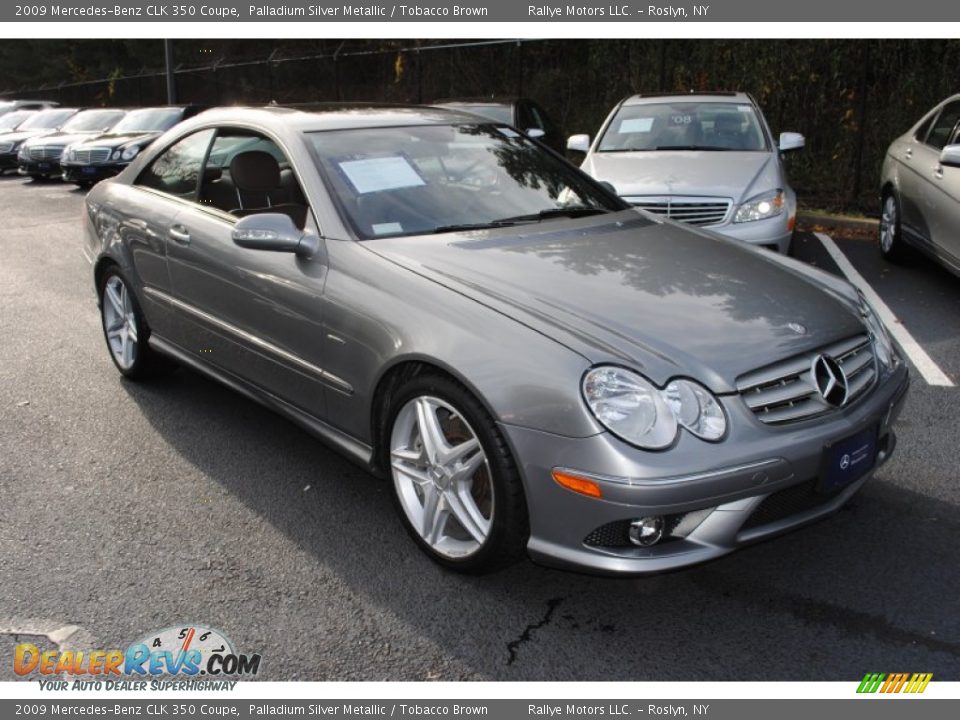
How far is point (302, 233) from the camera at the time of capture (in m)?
3.75

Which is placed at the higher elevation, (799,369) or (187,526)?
(799,369)

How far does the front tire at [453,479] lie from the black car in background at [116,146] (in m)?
13.9

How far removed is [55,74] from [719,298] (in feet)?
154

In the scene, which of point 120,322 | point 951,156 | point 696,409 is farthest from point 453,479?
point 951,156


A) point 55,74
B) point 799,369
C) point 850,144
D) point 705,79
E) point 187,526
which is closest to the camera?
point 799,369

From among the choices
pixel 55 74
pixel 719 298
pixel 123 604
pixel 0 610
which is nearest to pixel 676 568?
pixel 719 298

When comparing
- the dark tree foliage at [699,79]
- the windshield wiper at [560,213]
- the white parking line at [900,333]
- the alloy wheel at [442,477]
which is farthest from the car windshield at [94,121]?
the alloy wheel at [442,477]

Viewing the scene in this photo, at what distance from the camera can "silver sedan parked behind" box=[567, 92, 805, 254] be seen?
6.87 m

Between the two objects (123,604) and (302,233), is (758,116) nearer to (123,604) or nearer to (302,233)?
(302,233)

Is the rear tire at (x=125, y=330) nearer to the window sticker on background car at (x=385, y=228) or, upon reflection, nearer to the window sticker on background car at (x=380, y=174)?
the window sticker on background car at (x=380, y=174)

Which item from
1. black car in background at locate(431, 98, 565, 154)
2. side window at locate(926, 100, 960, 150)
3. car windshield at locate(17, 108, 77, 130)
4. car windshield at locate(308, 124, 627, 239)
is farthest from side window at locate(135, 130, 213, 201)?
car windshield at locate(17, 108, 77, 130)

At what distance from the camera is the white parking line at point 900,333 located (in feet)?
17.5

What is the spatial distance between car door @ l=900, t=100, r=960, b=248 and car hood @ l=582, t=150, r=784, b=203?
3.63ft

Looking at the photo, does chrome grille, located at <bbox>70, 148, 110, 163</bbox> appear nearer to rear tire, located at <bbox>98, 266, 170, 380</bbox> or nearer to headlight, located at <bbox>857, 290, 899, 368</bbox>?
rear tire, located at <bbox>98, 266, 170, 380</bbox>
